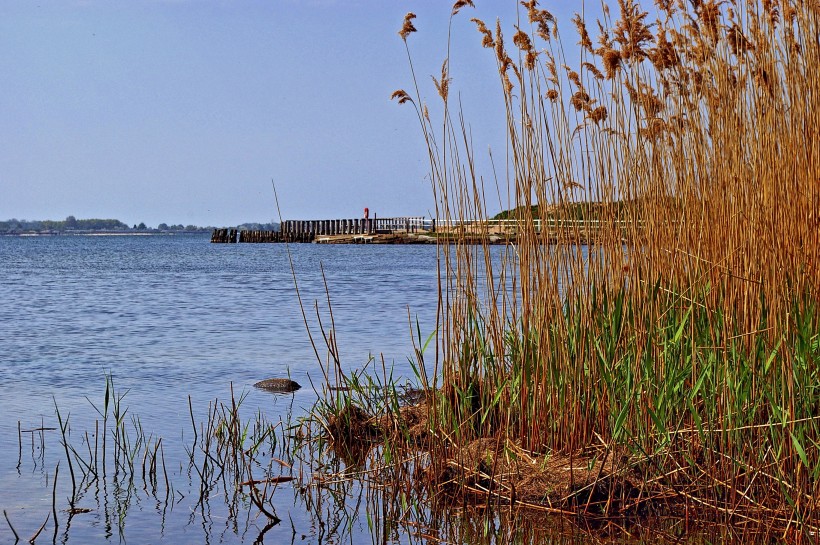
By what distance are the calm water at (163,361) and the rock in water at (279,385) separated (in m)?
0.18

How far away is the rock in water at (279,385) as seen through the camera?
24.6 ft

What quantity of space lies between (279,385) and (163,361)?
241 centimetres

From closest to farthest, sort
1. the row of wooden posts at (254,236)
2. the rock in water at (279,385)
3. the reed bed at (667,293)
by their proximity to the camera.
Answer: the reed bed at (667,293)
the rock in water at (279,385)
the row of wooden posts at (254,236)

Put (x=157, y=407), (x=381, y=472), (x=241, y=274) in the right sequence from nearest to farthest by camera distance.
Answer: (x=381, y=472), (x=157, y=407), (x=241, y=274)

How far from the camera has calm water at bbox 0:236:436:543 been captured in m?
4.12

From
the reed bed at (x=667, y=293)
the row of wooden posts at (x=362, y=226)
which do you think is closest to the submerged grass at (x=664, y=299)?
the reed bed at (x=667, y=293)

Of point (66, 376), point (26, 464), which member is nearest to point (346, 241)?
point (66, 376)

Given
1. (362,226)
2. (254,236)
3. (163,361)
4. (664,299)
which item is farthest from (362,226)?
(664,299)

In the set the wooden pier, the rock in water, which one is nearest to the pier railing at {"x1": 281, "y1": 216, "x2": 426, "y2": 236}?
the wooden pier

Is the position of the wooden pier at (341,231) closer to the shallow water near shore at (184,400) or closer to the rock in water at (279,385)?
the shallow water near shore at (184,400)

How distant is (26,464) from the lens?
16.6ft

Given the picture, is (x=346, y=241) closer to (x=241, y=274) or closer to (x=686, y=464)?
(x=241, y=274)

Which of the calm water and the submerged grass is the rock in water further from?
the submerged grass

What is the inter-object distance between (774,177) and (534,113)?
0.99 m
